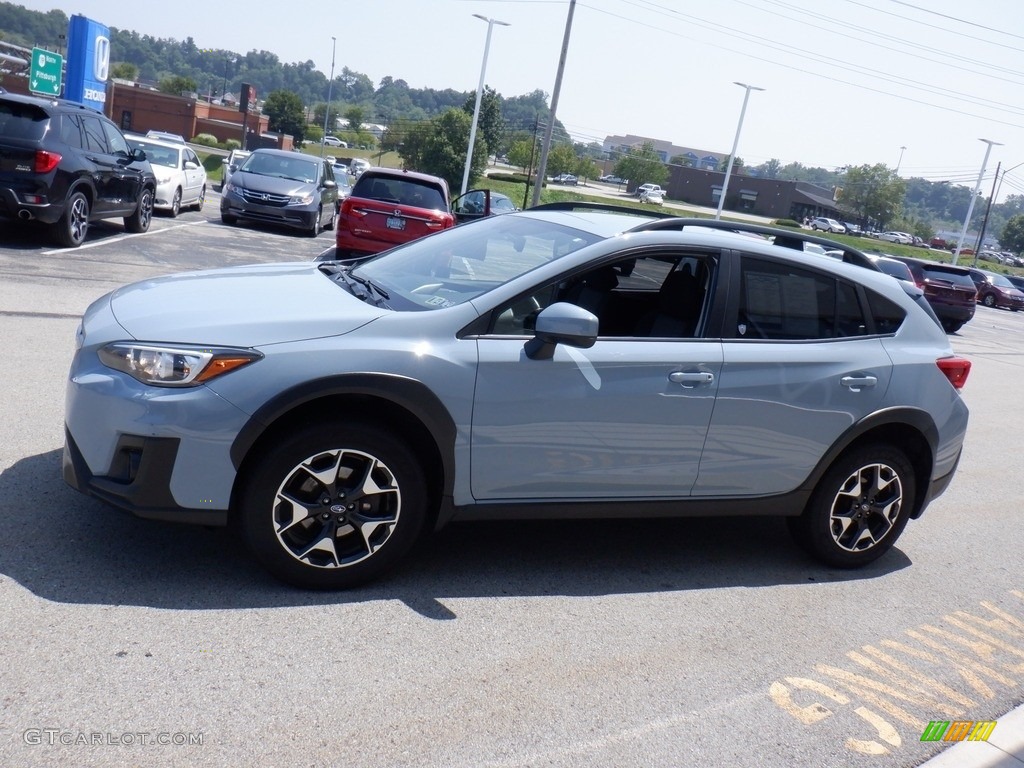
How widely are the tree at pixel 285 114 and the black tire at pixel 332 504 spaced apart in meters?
113

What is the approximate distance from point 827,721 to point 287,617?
2.17 metres

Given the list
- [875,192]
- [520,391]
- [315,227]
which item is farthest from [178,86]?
[520,391]

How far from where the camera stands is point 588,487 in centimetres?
463

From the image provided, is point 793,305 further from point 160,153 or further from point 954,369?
point 160,153

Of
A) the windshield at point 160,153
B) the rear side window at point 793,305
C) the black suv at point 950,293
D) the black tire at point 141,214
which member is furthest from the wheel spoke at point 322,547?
the black suv at point 950,293

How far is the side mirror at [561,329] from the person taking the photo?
423cm

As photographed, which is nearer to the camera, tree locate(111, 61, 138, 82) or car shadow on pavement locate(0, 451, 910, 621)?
car shadow on pavement locate(0, 451, 910, 621)

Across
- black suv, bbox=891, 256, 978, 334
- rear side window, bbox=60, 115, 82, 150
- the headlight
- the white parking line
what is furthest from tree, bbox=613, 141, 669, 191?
the headlight

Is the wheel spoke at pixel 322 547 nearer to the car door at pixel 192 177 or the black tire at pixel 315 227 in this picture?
the black tire at pixel 315 227

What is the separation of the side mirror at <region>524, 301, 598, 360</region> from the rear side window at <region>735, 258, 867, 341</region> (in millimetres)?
1040

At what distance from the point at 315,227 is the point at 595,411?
16.8 m

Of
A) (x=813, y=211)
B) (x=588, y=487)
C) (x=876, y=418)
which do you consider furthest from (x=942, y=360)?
(x=813, y=211)
